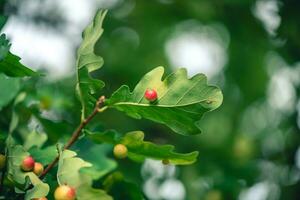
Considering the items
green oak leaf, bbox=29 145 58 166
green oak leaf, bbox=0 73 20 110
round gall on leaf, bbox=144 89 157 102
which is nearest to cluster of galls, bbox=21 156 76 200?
green oak leaf, bbox=29 145 58 166

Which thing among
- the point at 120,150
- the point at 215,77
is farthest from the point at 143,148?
the point at 215,77

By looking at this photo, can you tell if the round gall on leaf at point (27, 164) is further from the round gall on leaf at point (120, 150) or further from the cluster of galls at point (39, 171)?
the round gall on leaf at point (120, 150)

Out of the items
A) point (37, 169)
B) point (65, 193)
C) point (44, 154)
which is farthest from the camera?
point (44, 154)

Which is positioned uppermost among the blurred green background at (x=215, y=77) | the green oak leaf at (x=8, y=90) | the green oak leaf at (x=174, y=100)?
the green oak leaf at (x=174, y=100)

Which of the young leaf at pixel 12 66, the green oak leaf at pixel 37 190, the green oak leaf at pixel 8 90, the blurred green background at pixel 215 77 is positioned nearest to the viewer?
the green oak leaf at pixel 37 190

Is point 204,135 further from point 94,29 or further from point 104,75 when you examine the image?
point 94,29

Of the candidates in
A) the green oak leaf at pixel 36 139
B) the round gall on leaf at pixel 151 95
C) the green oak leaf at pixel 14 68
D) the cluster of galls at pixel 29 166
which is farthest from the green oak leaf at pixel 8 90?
the round gall on leaf at pixel 151 95

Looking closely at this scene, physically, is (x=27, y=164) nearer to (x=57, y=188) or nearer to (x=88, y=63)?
(x=57, y=188)
